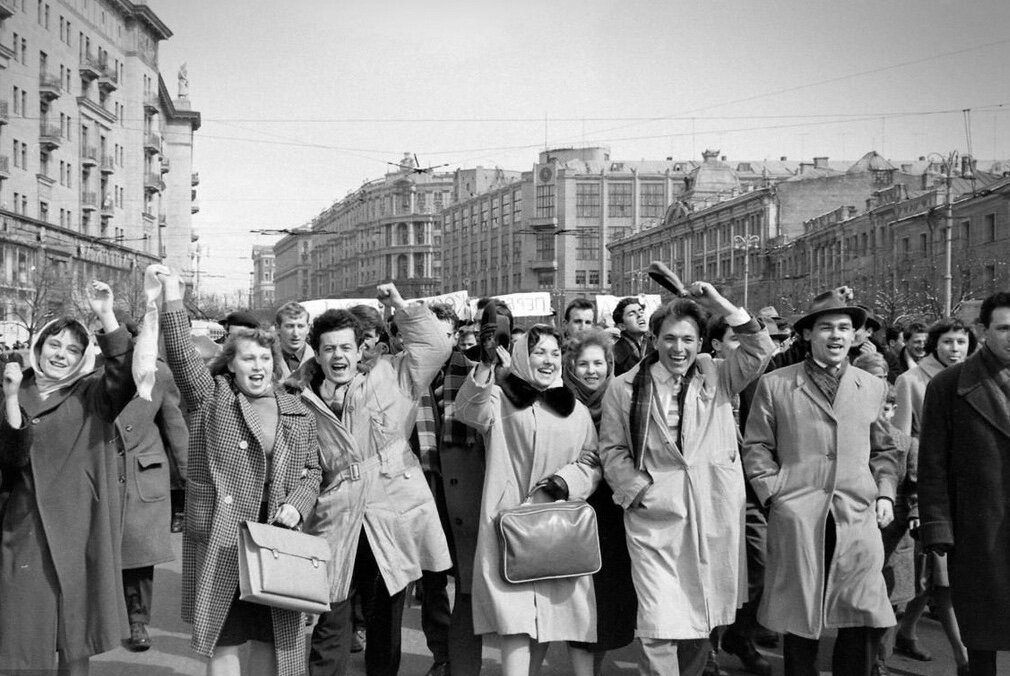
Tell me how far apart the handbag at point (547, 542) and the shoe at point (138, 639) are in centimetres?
269

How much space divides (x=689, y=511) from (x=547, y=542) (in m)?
0.67

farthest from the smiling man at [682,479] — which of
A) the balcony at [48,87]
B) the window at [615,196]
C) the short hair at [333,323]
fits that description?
the window at [615,196]

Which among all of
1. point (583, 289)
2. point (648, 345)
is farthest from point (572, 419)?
point (583, 289)

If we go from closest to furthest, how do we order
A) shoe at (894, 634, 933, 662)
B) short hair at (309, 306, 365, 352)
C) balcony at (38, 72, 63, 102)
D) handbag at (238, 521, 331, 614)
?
handbag at (238, 521, 331, 614), short hair at (309, 306, 365, 352), shoe at (894, 634, 933, 662), balcony at (38, 72, 63, 102)

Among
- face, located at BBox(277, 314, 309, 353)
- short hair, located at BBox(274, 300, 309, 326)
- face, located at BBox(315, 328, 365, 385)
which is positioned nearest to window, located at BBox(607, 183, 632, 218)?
face, located at BBox(277, 314, 309, 353)

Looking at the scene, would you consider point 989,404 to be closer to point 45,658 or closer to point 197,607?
point 197,607

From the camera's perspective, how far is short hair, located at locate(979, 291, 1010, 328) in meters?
5.18

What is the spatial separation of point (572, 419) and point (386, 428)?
0.90 meters

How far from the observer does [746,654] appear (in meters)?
6.35

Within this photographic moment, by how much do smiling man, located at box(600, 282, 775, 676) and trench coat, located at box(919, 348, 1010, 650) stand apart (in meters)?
0.84

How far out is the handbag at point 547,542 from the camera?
5223 mm

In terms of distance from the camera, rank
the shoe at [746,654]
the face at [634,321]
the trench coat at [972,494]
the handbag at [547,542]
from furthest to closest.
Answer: the face at [634,321]
the shoe at [746,654]
the handbag at [547,542]
the trench coat at [972,494]

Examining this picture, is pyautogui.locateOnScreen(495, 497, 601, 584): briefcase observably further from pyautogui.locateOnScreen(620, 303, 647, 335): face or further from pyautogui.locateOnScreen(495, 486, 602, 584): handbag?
pyautogui.locateOnScreen(620, 303, 647, 335): face

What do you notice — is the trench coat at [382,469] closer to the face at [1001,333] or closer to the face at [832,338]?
the face at [832,338]
